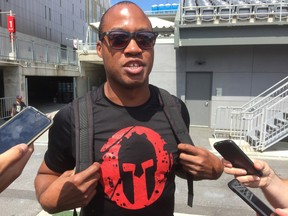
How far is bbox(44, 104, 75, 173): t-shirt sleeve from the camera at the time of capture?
5.26 feet

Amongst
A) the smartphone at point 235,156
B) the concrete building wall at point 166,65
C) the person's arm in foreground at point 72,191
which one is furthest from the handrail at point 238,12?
the person's arm in foreground at point 72,191

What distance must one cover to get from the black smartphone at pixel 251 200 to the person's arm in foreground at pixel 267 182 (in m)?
0.06

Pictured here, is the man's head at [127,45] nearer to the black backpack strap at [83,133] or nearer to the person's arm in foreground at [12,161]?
the black backpack strap at [83,133]

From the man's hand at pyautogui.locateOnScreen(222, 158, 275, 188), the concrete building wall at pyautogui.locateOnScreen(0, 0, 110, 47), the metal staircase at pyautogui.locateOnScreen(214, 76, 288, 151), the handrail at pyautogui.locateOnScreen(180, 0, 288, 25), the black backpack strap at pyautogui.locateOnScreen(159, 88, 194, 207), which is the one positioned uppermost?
the concrete building wall at pyautogui.locateOnScreen(0, 0, 110, 47)

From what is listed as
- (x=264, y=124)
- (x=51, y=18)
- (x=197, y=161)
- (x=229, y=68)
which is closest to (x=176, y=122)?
(x=197, y=161)

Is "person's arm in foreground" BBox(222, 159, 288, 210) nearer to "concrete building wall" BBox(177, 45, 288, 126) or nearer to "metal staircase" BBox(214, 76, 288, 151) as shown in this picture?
"metal staircase" BBox(214, 76, 288, 151)

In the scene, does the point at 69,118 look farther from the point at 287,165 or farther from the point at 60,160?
the point at 287,165

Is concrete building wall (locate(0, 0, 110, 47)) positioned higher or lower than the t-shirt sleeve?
higher

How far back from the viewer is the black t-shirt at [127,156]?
59.9 inches

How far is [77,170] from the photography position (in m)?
1.43

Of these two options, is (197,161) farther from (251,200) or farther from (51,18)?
(51,18)

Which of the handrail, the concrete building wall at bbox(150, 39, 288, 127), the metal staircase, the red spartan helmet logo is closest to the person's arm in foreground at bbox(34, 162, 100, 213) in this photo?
the red spartan helmet logo

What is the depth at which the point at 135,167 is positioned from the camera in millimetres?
1543

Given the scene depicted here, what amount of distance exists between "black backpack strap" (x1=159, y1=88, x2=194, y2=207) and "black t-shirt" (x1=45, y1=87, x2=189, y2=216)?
4 centimetres
